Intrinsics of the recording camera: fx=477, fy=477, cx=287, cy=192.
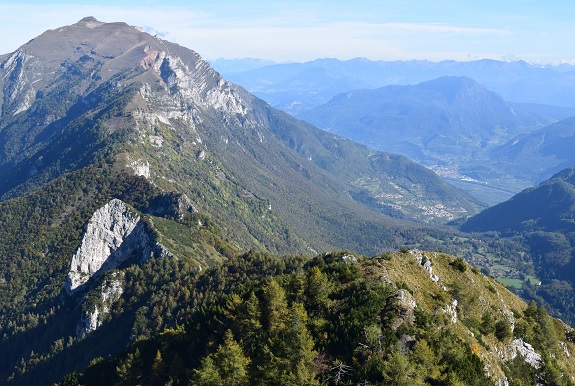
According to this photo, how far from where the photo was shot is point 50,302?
578 ft

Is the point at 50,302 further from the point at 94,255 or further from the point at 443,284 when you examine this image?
the point at 443,284

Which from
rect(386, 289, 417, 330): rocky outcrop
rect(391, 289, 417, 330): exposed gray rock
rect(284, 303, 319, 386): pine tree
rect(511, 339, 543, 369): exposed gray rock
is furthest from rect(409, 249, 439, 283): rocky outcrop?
rect(284, 303, 319, 386): pine tree

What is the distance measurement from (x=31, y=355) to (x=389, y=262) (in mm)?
129142

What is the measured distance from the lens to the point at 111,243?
18312 centimetres

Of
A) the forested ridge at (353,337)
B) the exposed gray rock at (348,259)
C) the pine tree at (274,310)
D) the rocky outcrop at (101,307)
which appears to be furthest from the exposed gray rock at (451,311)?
the rocky outcrop at (101,307)

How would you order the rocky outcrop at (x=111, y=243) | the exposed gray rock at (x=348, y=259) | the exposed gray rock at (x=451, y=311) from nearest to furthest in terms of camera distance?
the exposed gray rock at (x=451, y=311), the exposed gray rock at (x=348, y=259), the rocky outcrop at (x=111, y=243)

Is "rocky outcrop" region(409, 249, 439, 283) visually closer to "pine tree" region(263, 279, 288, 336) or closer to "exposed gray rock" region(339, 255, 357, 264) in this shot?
"exposed gray rock" region(339, 255, 357, 264)

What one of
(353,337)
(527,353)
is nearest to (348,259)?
(527,353)

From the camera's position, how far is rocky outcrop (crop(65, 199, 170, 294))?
17700cm

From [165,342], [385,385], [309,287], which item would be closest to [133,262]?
[165,342]

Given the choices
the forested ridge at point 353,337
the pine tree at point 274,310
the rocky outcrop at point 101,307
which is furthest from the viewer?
the rocky outcrop at point 101,307

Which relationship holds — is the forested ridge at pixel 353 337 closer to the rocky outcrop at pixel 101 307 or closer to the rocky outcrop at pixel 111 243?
the rocky outcrop at pixel 101 307

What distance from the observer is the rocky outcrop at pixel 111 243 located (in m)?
177

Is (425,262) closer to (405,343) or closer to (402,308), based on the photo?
(402,308)
